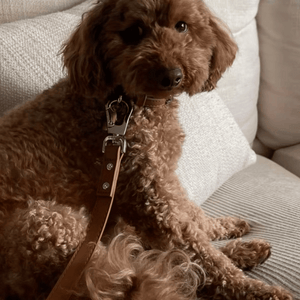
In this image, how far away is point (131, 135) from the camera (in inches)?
49.5

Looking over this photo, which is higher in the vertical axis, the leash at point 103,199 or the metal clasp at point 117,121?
the metal clasp at point 117,121

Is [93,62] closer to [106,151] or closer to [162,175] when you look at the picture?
[106,151]

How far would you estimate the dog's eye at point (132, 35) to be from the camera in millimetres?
1200

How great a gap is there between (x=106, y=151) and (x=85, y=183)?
0.15 metres

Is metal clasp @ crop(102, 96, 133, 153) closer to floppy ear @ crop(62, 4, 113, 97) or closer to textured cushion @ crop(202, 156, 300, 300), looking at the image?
floppy ear @ crop(62, 4, 113, 97)

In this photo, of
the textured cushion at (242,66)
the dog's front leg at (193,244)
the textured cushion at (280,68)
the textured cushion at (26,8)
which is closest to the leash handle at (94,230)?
the dog's front leg at (193,244)

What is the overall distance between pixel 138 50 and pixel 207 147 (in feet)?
2.37

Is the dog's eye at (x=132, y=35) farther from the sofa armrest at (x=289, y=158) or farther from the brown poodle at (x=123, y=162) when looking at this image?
the sofa armrest at (x=289, y=158)

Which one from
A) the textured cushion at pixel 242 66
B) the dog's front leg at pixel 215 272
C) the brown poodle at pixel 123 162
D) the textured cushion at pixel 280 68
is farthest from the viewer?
the textured cushion at pixel 280 68

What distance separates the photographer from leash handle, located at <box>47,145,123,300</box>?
974mm

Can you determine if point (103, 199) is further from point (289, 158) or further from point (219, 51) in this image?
point (289, 158)

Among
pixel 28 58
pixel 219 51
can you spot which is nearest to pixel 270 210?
pixel 219 51

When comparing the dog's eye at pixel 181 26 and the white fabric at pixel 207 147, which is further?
the white fabric at pixel 207 147

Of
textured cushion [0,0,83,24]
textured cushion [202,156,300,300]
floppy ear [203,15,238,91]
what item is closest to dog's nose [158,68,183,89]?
floppy ear [203,15,238,91]
